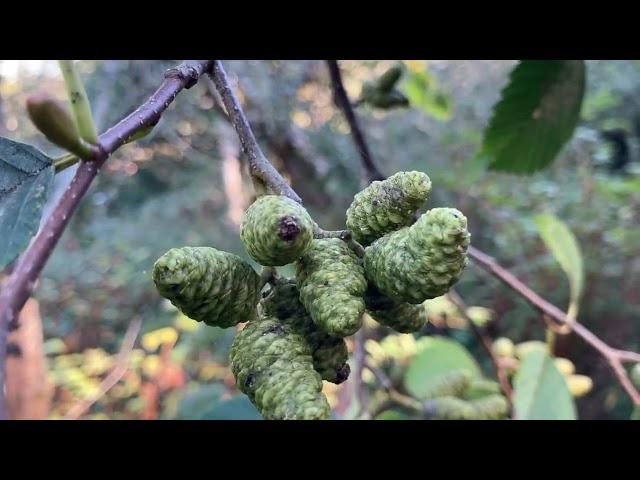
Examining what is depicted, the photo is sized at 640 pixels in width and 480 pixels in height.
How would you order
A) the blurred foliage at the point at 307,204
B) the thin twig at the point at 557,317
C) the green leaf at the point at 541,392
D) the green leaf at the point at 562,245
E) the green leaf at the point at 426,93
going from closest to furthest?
1. the thin twig at the point at 557,317
2. the green leaf at the point at 541,392
3. the green leaf at the point at 562,245
4. the green leaf at the point at 426,93
5. the blurred foliage at the point at 307,204

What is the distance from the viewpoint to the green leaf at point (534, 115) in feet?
4.35

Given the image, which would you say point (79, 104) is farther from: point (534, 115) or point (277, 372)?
point (534, 115)

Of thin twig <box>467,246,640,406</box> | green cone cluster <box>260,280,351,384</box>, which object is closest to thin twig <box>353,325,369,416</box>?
thin twig <box>467,246,640,406</box>

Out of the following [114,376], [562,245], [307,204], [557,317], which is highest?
[307,204]

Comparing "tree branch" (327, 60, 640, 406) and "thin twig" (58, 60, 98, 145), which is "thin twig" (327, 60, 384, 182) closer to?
"tree branch" (327, 60, 640, 406)

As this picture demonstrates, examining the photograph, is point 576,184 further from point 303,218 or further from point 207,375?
point 303,218

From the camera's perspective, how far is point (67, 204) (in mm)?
438

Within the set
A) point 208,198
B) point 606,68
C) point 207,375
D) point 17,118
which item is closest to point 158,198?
point 208,198

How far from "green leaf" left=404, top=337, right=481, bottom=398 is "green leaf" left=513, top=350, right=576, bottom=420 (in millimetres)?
330

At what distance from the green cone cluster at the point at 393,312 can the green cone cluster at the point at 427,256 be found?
6 cm

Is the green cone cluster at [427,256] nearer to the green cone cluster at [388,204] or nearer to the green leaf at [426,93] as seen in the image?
the green cone cluster at [388,204]

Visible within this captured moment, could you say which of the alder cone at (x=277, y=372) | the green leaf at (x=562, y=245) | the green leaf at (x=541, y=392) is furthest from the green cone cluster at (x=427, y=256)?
the green leaf at (x=562, y=245)

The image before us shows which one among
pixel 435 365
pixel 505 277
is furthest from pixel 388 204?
pixel 435 365

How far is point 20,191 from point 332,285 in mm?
290
